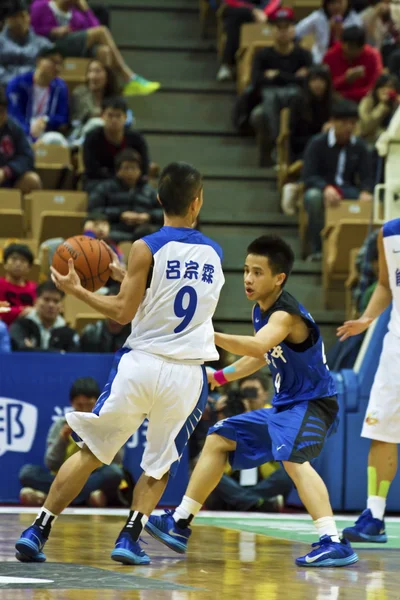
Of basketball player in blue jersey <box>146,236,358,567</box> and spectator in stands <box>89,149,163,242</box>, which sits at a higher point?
spectator in stands <box>89,149,163,242</box>

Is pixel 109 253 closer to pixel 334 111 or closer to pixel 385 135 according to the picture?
pixel 385 135

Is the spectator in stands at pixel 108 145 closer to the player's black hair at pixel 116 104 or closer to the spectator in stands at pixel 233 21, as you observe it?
the player's black hair at pixel 116 104

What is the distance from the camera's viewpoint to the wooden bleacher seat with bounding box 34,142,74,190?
42.9 ft

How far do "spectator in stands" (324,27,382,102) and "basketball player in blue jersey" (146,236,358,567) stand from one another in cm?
891

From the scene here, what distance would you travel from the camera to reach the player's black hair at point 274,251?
5.94 meters

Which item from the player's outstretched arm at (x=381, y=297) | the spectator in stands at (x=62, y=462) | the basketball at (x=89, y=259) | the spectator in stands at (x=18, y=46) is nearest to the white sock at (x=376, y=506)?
the player's outstretched arm at (x=381, y=297)

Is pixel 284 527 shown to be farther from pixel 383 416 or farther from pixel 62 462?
pixel 62 462

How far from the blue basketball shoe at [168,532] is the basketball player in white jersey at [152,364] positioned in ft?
0.95

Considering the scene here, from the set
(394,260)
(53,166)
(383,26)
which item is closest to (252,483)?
(394,260)

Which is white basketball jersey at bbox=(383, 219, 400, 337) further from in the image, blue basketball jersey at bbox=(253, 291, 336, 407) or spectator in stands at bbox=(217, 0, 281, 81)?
spectator in stands at bbox=(217, 0, 281, 81)

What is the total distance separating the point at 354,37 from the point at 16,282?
19.5 ft

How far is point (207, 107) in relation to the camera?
14.9 metres

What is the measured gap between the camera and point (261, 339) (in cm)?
572

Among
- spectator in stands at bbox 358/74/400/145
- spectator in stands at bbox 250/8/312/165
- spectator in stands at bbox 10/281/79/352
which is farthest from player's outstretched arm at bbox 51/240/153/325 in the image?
spectator in stands at bbox 250/8/312/165
